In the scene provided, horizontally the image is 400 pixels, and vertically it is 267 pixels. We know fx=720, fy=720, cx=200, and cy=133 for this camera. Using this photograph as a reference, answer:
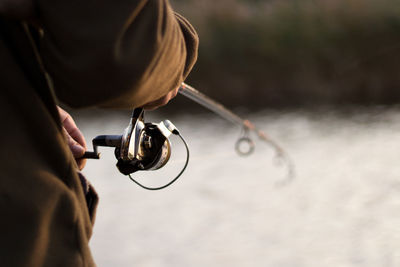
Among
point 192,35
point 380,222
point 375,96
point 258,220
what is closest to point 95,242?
point 258,220

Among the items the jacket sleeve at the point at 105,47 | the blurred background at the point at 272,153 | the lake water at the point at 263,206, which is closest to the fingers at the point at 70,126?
the jacket sleeve at the point at 105,47

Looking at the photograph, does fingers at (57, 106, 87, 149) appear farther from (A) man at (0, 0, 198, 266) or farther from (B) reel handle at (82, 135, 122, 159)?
(A) man at (0, 0, 198, 266)

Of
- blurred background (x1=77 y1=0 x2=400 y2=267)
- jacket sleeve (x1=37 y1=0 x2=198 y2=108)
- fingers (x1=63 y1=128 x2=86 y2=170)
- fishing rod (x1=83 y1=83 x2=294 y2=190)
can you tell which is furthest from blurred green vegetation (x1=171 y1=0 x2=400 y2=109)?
jacket sleeve (x1=37 y1=0 x2=198 y2=108)

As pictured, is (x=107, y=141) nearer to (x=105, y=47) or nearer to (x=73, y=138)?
(x=73, y=138)

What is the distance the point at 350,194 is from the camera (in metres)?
4.85

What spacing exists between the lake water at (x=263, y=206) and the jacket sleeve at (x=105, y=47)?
228 cm

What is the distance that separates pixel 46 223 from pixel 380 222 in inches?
144

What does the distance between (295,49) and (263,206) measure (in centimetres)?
502

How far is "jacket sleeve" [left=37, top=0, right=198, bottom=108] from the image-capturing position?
31.4 inches

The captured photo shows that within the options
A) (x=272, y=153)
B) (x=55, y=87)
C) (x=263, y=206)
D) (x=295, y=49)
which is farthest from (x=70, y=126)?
(x=295, y=49)

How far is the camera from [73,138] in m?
1.14

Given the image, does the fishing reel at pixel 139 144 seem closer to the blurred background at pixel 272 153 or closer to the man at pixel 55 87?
the man at pixel 55 87

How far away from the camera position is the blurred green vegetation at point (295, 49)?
28.3 feet

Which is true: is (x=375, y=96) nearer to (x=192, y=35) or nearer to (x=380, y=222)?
(x=380, y=222)
